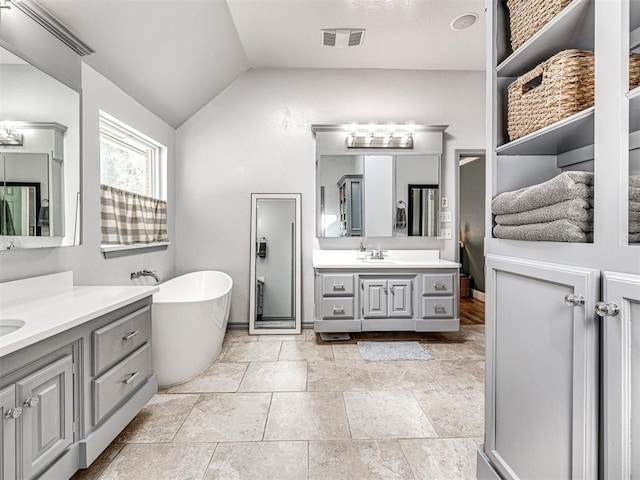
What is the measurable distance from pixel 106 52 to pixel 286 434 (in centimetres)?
266

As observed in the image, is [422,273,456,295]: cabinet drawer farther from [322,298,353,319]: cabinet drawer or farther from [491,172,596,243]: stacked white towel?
[491,172,596,243]: stacked white towel

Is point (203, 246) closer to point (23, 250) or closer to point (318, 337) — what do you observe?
point (318, 337)

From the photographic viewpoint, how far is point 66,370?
1.29m

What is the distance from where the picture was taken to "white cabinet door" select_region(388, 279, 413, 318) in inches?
127

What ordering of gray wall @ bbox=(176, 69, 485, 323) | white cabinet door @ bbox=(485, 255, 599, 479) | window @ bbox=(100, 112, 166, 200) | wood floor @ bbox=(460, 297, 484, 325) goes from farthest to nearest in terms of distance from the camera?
wood floor @ bbox=(460, 297, 484, 325) < gray wall @ bbox=(176, 69, 485, 323) < window @ bbox=(100, 112, 166, 200) < white cabinet door @ bbox=(485, 255, 599, 479)

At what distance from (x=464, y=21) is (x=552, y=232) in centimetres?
268

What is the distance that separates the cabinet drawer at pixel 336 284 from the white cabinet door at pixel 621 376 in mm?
2408

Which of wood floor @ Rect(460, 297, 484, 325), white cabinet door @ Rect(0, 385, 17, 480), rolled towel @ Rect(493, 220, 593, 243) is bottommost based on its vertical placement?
wood floor @ Rect(460, 297, 484, 325)

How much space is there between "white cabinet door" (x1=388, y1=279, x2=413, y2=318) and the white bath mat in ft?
0.95

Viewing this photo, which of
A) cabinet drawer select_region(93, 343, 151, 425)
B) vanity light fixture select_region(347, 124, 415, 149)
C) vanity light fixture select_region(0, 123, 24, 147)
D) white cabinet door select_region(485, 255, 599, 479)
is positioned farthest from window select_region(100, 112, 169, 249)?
white cabinet door select_region(485, 255, 599, 479)

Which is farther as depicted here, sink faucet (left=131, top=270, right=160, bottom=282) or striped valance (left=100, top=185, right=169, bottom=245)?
sink faucet (left=131, top=270, right=160, bottom=282)

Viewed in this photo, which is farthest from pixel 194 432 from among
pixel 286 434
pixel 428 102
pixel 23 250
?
pixel 428 102

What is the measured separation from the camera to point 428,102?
3.75 metres

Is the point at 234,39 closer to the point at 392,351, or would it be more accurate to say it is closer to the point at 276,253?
the point at 276,253
